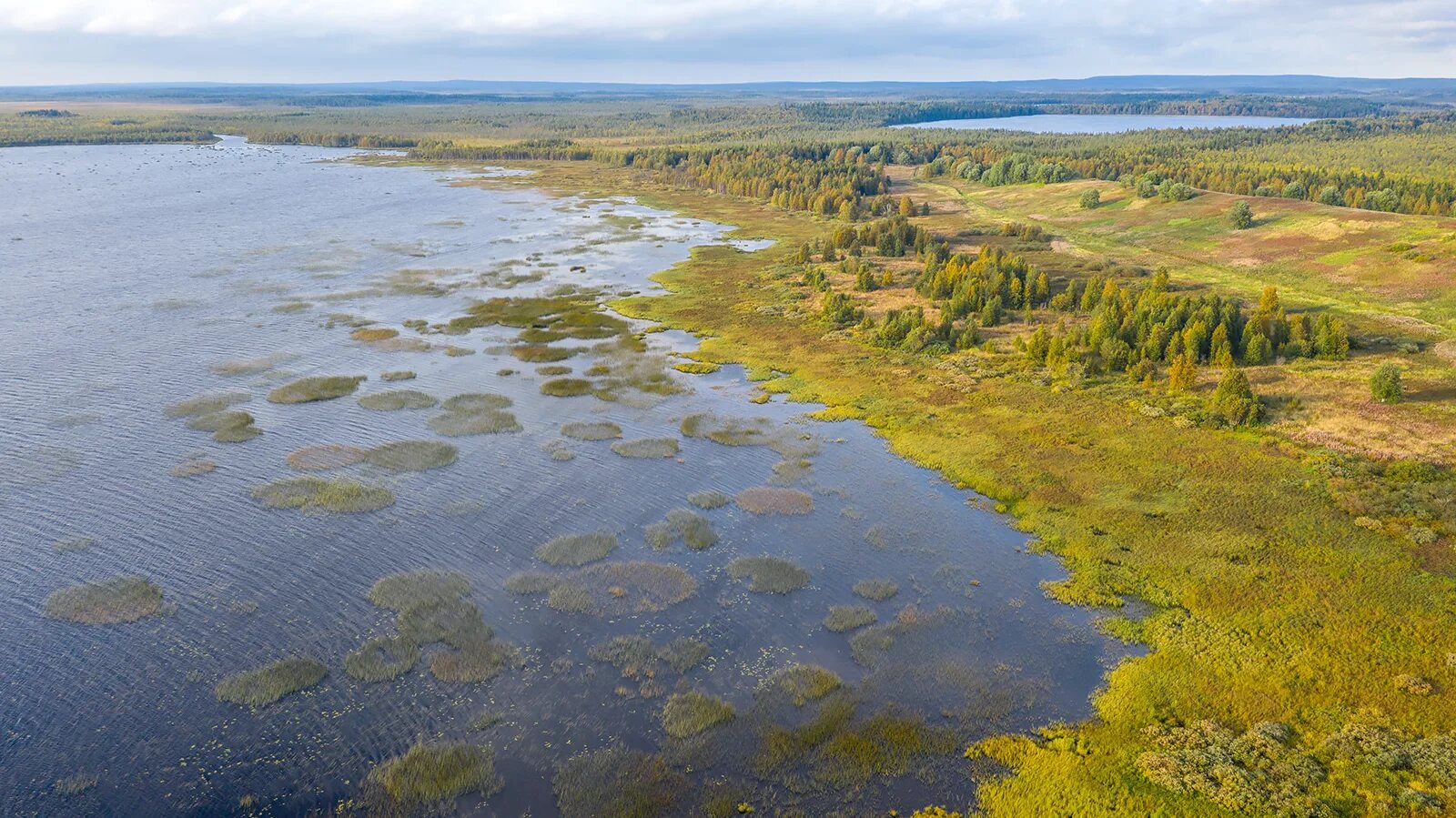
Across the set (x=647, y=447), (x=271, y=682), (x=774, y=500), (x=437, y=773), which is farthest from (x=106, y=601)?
(x=774, y=500)

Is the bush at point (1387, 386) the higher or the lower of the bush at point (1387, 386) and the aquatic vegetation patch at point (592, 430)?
the higher

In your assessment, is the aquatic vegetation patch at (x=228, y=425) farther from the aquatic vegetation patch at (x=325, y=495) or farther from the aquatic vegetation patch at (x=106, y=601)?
the aquatic vegetation patch at (x=106, y=601)

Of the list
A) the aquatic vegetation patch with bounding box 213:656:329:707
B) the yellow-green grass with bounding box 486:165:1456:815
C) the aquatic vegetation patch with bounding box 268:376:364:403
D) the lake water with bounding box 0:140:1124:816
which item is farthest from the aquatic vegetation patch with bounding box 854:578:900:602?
the aquatic vegetation patch with bounding box 268:376:364:403

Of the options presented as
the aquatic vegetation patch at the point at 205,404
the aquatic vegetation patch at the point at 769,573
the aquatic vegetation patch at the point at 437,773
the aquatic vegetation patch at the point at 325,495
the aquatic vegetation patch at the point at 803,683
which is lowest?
the aquatic vegetation patch at the point at 437,773

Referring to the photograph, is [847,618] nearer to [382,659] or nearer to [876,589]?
[876,589]

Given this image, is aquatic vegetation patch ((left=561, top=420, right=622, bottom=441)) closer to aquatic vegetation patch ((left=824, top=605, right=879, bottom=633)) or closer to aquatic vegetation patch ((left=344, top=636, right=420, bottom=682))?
aquatic vegetation patch ((left=344, top=636, right=420, bottom=682))

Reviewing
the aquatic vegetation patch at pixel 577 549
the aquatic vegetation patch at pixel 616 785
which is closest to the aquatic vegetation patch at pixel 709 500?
the aquatic vegetation patch at pixel 577 549

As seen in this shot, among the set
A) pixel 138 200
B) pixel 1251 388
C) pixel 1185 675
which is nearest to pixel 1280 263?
pixel 1251 388

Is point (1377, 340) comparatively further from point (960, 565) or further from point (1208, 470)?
point (960, 565)
